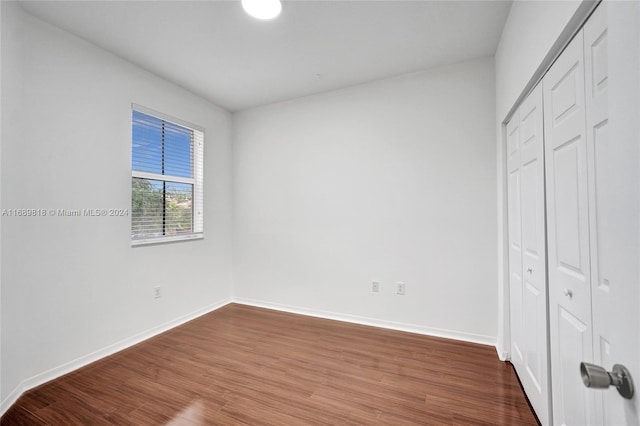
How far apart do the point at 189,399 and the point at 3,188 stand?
1877mm

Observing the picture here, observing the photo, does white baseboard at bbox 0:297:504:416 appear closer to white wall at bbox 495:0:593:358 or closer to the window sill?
white wall at bbox 495:0:593:358

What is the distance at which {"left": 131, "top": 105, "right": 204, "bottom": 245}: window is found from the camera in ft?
9.11

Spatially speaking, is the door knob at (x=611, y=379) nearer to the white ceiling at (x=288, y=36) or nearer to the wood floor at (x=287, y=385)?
the wood floor at (x=287, y=385)

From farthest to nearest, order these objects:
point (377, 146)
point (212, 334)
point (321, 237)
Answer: point (321, 237) → point (377, 146) → point (212, 334)

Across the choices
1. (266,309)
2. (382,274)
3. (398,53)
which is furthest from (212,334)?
(398,53)

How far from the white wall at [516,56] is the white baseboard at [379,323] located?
21cm

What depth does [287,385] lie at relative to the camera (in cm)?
200

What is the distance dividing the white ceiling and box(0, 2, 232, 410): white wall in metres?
0.30

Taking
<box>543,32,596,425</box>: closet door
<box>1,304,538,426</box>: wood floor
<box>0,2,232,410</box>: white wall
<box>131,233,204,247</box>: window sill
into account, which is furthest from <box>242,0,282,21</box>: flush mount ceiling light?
<box>1,304,538,426</box>: wood floor

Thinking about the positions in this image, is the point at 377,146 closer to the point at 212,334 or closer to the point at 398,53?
the point at 398,53

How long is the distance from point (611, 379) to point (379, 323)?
2.66 meters

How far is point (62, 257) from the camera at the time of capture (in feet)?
7.10

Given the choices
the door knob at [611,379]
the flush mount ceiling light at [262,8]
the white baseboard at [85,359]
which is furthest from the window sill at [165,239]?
the door knob at [611,379]

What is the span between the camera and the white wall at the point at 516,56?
4.06 feet
